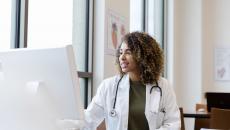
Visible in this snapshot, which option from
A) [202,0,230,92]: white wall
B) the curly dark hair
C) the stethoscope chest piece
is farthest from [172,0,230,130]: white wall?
the stethoscope chest piece

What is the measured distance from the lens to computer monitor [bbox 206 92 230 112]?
3.41m

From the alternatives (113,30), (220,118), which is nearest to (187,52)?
(113,30)

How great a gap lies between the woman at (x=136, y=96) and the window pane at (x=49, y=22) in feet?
Answer: 2.22

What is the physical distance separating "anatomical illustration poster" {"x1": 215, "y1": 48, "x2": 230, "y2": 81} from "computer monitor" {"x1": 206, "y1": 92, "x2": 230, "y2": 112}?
2372 millimetres

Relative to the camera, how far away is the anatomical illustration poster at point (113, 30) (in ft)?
11.0

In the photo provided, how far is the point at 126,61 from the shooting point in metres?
1.96

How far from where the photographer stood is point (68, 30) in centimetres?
306

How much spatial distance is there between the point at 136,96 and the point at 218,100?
1.76 m

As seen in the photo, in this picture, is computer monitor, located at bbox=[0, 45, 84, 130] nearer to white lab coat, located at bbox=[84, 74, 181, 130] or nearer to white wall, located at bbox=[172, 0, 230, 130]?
white lab coat, located at bbox=[84, 74, 181, 130]

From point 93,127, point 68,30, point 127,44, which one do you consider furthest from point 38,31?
point 93,127

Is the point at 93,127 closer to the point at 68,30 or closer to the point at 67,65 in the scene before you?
the point at 67,65

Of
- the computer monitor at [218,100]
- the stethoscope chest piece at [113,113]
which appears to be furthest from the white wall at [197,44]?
the stethoscope chest piece at [113,113]

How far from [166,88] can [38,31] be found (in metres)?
1.16

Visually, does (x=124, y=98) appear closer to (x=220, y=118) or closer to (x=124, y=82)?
(x=124, y=82)
